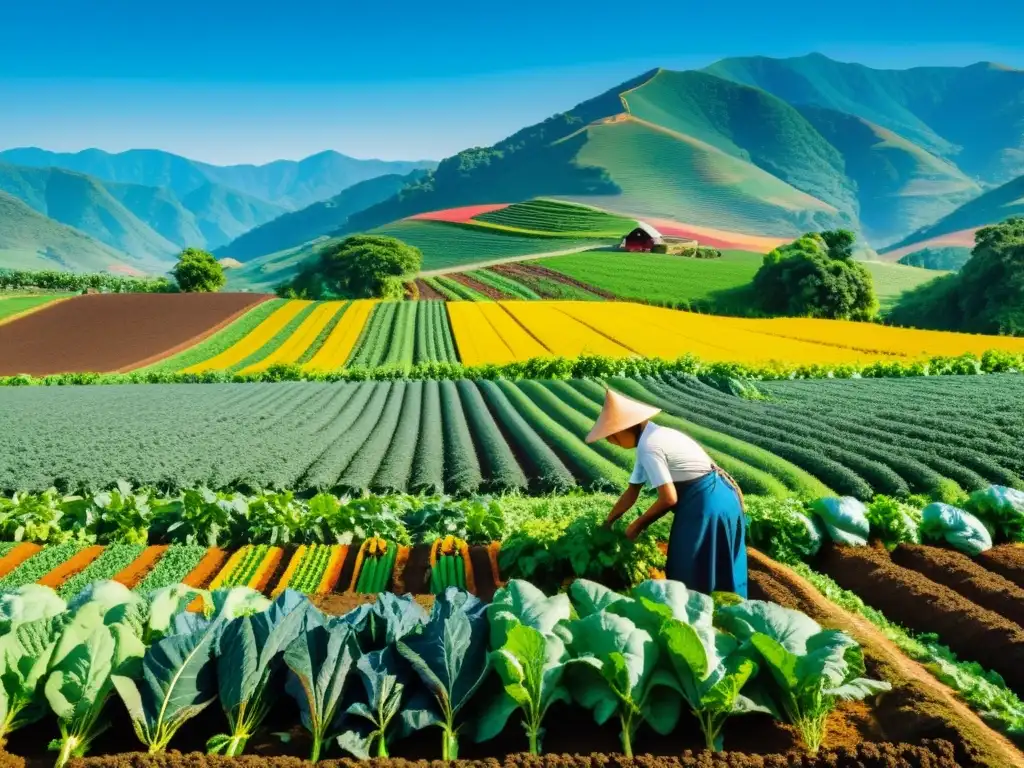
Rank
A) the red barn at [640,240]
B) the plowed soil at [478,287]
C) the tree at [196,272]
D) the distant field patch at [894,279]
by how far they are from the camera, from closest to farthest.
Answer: the plowed soil at [478,287] < the distant field patch at [894,279] < the tree at [196,272] < the red barn at [640,240]

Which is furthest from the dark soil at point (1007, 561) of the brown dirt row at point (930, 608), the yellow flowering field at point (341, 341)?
the yellow flowering field at point (341, 341)

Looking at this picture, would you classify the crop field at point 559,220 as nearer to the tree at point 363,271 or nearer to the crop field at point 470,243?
the crop field at point 470,243

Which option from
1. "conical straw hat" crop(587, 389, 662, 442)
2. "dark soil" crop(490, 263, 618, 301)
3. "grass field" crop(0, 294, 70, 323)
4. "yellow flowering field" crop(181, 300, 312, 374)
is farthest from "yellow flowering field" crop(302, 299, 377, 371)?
"conical straw hat" crop(587, 389, 662, 442)

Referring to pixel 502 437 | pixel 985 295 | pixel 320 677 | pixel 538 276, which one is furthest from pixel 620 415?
pixel 538 276

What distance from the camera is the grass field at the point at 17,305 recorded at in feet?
147

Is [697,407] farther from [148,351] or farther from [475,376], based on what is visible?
[148,351]

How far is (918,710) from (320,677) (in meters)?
3.09

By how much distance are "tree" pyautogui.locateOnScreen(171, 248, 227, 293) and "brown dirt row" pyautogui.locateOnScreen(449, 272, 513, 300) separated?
2100 centimetres

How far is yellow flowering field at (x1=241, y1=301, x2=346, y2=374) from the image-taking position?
34.7 metres

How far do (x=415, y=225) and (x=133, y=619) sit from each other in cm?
11287

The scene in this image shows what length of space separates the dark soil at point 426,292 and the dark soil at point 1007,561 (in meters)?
51.2

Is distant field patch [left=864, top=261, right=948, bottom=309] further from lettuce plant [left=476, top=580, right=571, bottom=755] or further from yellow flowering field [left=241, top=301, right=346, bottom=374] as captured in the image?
lettuce plant [left=476, top=580, right=571, bottom=755]

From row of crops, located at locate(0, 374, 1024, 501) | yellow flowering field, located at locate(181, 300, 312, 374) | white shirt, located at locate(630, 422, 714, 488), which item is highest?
white shirt, located at locate(630, 422, 714, 488)

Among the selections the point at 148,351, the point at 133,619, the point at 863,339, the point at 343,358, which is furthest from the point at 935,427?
the point at 148,351
